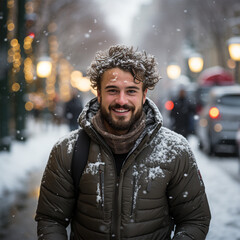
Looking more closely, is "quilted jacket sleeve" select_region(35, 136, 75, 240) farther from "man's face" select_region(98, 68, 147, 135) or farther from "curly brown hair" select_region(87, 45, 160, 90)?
"curly brown hair" select_region(87, 45, 160, 90)

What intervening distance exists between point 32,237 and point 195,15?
85.5ft

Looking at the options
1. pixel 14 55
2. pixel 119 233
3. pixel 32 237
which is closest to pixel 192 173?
pixel 119 233

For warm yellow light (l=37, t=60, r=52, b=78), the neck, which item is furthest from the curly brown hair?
warm yellow light (l=37, t=60, r=52, b=78)

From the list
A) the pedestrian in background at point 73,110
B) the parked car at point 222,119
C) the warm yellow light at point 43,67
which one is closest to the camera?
the parked car at point 222,119

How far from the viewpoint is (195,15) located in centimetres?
2948

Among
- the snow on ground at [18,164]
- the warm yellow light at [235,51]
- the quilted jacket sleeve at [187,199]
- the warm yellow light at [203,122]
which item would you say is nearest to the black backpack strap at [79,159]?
the quilted jacket sleeve at [187,199]

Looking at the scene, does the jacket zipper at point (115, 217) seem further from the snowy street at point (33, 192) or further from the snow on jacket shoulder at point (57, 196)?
the snowy street at point (33, 192)

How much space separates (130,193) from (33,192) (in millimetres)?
6130

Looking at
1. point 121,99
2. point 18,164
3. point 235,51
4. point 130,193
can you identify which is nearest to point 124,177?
point 130,193

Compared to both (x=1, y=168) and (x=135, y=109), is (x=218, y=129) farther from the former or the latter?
(x=135, y=109)

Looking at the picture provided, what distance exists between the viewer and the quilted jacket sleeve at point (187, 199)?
249 cm

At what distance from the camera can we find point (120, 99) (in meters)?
2.48

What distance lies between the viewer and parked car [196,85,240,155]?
12.6 metres

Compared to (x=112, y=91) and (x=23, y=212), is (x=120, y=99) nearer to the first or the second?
(x=112, y=91)
